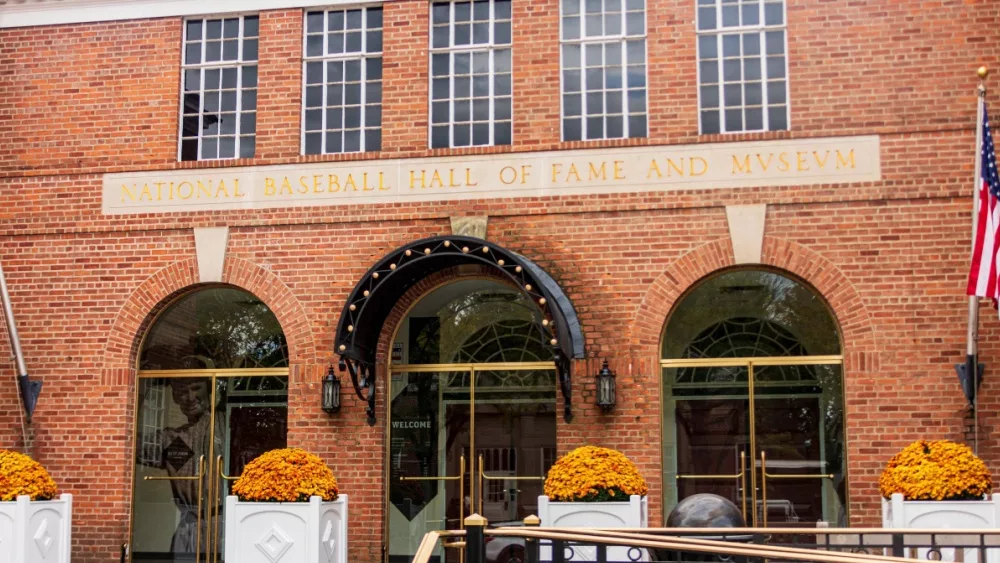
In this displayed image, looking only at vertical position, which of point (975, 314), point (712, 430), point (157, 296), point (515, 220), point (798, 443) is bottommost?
point (798, 443)

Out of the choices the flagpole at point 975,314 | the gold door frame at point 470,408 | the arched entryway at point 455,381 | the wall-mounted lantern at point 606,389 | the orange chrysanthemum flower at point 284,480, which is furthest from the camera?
the gold door frame at point 470,408

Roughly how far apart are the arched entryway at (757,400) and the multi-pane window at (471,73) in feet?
10.7

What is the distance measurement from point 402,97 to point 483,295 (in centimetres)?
262

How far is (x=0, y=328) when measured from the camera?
16094mm

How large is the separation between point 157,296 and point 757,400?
739 centimetres

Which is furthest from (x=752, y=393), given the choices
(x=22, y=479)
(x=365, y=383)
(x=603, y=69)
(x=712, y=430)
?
(x=22, y=479)

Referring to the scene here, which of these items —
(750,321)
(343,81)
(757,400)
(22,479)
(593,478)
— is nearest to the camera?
(593,478)

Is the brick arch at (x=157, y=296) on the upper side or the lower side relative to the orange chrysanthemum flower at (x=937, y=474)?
upper

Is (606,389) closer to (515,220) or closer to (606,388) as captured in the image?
(606,388)

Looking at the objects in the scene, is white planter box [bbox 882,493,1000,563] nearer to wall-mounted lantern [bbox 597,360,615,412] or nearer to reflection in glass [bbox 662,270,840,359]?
reflection in glass [bbox 662,270,840,359]

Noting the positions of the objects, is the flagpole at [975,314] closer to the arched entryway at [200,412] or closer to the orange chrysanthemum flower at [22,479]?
the arched entryway at [200,412]

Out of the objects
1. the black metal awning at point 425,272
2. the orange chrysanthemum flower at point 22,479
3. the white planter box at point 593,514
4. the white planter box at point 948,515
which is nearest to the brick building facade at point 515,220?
the black metal awning at point 425,272

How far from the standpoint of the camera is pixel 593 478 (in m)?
12.9

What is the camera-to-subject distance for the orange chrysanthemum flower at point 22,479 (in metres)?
13.4
